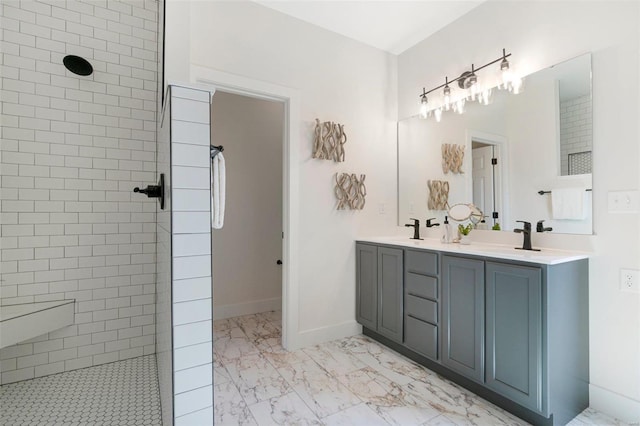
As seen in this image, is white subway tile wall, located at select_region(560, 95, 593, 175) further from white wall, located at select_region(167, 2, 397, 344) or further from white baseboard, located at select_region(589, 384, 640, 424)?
white wall, located at select_region(167, 2, 397, 344)

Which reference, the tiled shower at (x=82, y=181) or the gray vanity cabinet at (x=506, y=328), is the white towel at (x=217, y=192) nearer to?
the tiled shower at (x=82, y=181)

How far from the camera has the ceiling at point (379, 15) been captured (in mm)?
2416

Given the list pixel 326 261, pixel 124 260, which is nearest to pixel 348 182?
pixel 326 261

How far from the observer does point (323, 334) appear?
2676 mm

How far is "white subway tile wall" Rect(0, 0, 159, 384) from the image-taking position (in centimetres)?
198

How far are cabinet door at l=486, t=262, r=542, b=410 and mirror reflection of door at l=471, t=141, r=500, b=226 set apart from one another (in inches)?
28.0

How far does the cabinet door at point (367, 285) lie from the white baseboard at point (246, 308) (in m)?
1.17

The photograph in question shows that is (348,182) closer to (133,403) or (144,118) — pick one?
(144,118)

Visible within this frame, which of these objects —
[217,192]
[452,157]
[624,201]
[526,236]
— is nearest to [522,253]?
[526,236]

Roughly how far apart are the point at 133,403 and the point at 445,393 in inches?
74.5

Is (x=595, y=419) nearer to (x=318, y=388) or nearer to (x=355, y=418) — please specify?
(x=355, y=418)

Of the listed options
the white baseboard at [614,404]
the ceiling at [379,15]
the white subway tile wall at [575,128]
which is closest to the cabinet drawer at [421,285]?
the white baseboard at [614,404]

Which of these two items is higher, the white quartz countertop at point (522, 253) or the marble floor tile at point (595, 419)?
the white quartz countertop at point (522, 253)

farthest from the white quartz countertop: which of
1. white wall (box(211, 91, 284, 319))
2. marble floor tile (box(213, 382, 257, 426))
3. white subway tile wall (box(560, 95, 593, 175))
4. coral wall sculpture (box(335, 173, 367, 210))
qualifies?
white wall (box(211, 91, 284, 319))
